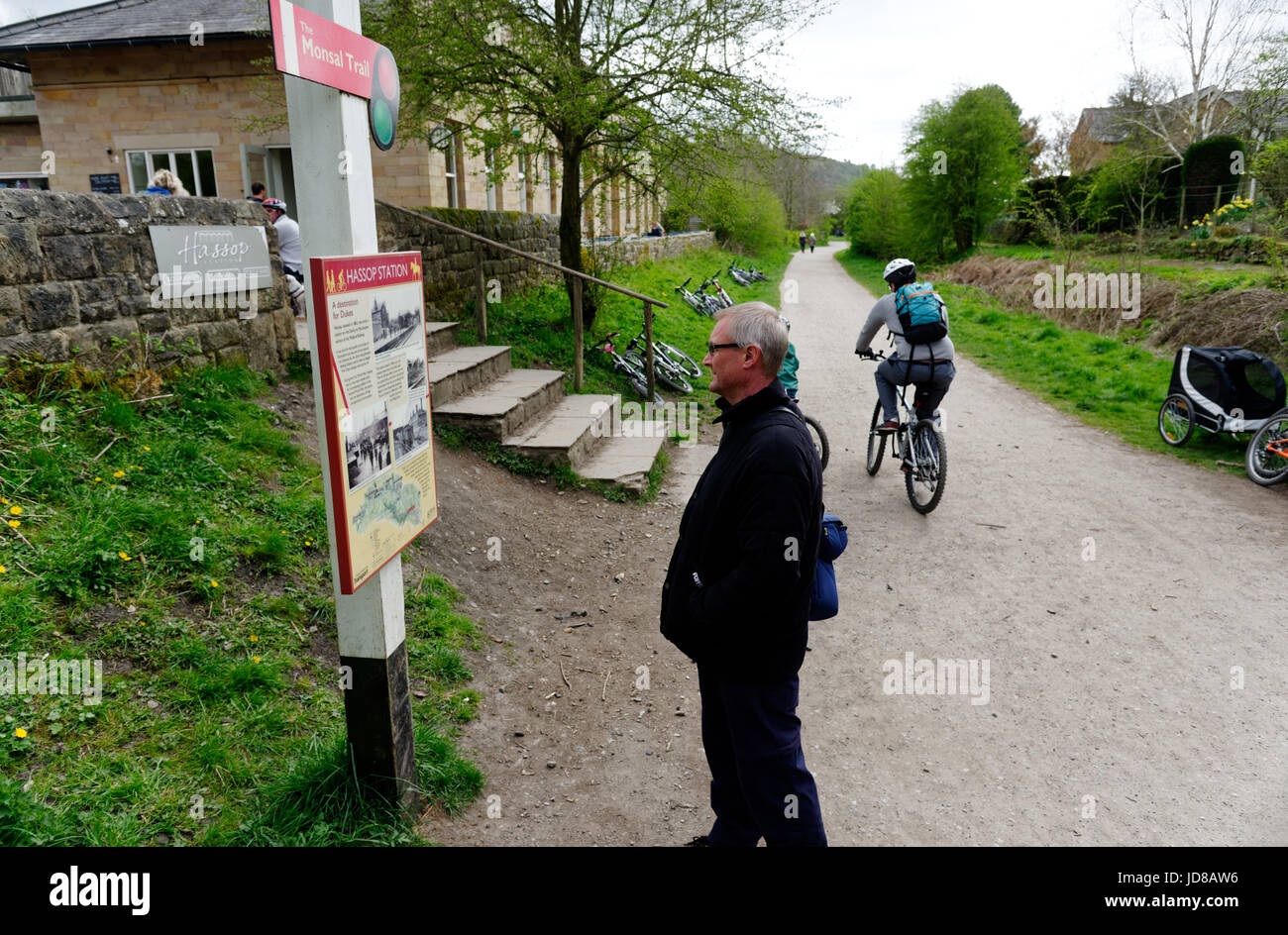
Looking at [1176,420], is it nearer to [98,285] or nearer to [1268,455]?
[1268,455]

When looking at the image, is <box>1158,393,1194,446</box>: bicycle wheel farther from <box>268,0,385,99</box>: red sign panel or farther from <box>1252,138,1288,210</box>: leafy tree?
<box>268,0,385,99</box>: red sign panel

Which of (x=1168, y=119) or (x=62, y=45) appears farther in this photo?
(x=1168, y=119)

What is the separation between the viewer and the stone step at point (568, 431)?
7355mm

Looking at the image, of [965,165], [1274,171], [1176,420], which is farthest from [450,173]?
[965,165]

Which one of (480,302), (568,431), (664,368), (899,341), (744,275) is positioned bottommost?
(568,431)

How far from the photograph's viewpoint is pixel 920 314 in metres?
6.62

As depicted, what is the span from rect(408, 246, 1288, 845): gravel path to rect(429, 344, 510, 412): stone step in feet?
3.05

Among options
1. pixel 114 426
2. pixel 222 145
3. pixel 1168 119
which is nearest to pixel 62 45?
pixel 222 145

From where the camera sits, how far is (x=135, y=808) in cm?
267

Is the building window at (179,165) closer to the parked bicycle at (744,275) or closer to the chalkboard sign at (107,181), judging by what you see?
the chalkboard sign at (107,181)

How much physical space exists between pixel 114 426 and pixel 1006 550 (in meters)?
6.14

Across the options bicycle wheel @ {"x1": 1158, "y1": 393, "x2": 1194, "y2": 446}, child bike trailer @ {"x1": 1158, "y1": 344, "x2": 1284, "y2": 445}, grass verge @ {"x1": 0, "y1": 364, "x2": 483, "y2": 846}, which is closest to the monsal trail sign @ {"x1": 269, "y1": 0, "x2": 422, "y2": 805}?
grass verge @ {"x1": 0, "y1": 364, "x2": 483, "y2": 846}

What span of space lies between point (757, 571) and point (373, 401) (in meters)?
1.45
